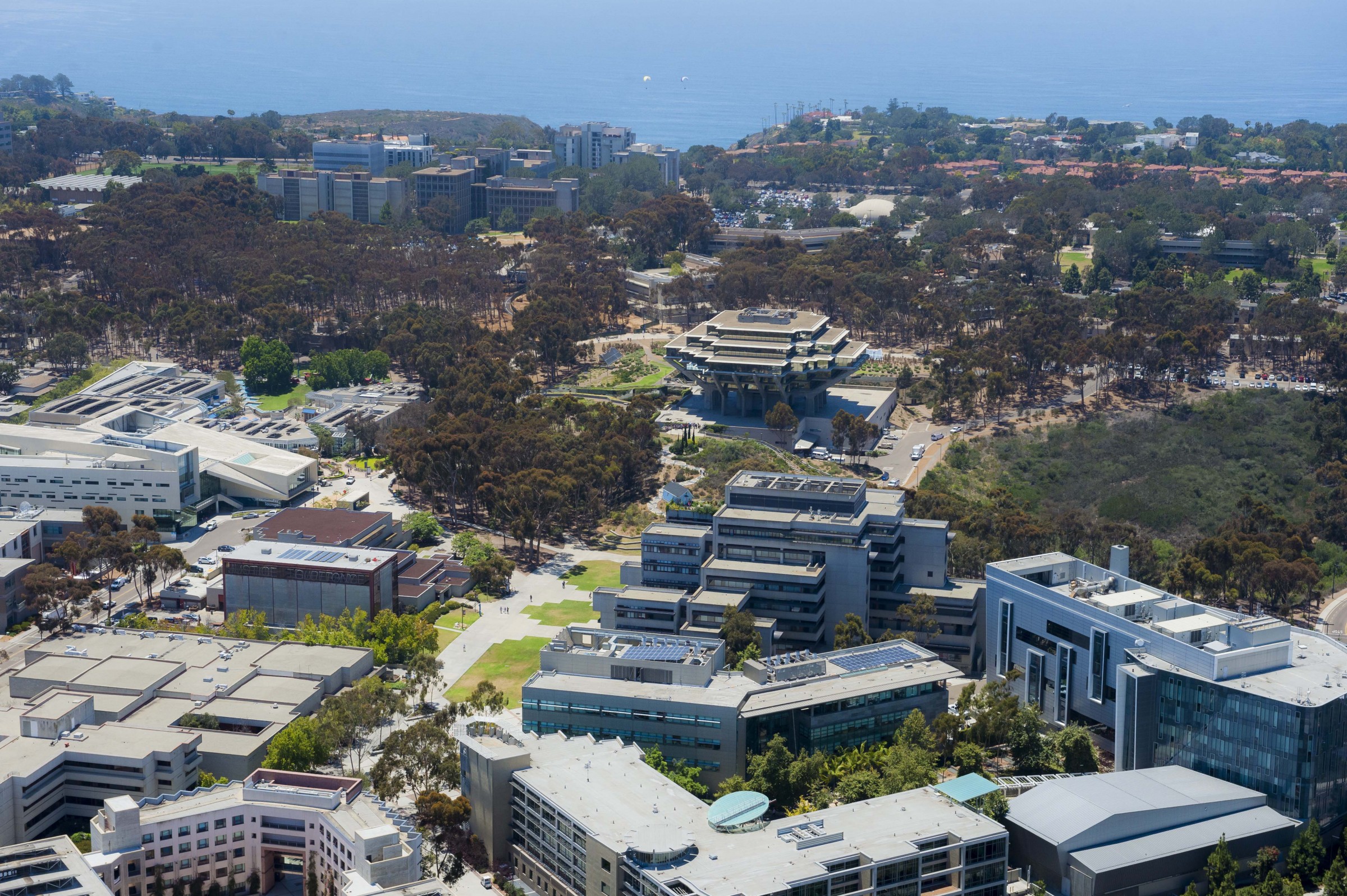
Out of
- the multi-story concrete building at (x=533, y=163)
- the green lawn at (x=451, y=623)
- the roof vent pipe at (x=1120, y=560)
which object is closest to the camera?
the roof vent pipe at (x=1120, y=560)

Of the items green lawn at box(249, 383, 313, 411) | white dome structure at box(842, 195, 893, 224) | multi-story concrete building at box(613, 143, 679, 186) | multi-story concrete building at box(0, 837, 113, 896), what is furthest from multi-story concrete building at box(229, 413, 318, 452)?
multi-story concrete building at box(613, 143, 679, 186)

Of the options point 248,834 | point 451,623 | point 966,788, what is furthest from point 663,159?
point 248,834

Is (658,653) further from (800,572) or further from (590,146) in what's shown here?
(590,146)

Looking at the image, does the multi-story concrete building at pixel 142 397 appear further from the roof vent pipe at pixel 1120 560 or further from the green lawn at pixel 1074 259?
the green lawn at pixel 1074 259

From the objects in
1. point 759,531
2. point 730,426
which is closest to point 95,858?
point 759,531

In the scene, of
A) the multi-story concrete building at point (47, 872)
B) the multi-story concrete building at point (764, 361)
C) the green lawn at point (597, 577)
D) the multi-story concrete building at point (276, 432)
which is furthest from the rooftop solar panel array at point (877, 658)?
the multi-story concrete building at point (276, 432)

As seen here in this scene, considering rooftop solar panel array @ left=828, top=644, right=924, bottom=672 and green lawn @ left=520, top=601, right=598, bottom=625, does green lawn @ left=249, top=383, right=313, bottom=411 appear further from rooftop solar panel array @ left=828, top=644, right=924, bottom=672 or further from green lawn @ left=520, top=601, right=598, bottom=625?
rooftop solar panel array @ left=828, top=644, right=924, bottom=672
